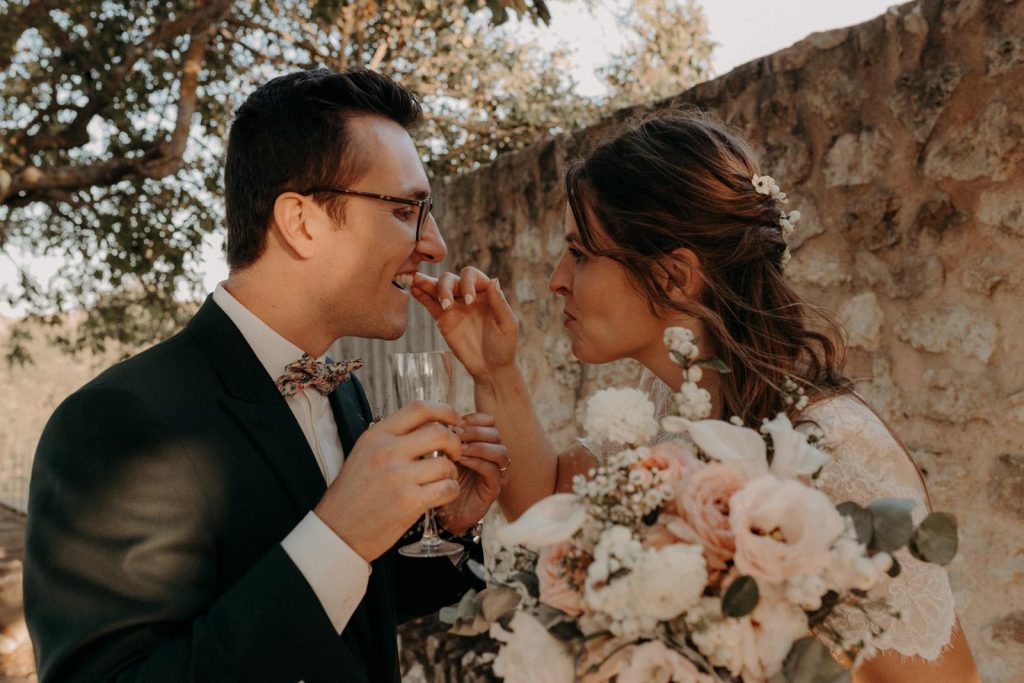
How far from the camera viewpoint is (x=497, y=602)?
4.14ft

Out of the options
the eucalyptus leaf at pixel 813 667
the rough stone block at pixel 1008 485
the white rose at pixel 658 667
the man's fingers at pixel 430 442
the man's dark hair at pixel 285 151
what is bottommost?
the rough stone block at pixel 1008 485

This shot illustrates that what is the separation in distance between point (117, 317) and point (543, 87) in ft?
15.5

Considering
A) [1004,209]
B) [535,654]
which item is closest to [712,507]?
[535,654]

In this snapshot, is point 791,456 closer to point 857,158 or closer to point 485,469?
point 485,469

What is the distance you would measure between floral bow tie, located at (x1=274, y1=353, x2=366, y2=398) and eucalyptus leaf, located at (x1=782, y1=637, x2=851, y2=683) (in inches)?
45.3

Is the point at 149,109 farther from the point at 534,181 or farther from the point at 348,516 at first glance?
the point at 348,516

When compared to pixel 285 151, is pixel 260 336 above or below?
below

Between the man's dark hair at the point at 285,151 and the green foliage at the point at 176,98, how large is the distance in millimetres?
4142

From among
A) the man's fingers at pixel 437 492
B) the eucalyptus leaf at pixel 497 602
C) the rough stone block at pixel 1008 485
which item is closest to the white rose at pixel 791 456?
the eucalyptus leaf at pixel 497 602

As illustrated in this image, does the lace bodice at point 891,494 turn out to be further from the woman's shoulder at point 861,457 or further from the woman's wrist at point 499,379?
the woman's wrist at point 499,379

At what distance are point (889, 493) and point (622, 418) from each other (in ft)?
2.42

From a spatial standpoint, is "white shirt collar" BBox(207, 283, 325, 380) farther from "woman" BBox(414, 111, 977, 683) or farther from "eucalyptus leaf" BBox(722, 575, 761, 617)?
"eucalyptus leaf" BBox(722, 575, 761, 617)

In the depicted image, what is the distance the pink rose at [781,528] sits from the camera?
40.8 inches

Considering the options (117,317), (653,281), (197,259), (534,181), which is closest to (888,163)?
(653,281)
